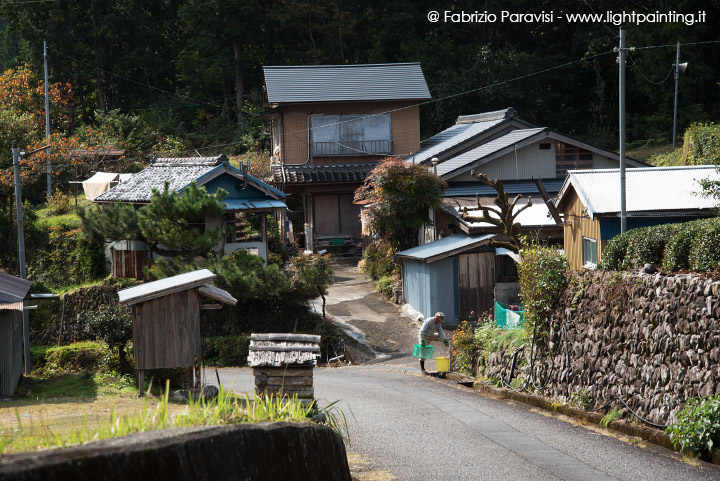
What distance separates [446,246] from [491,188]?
522cm

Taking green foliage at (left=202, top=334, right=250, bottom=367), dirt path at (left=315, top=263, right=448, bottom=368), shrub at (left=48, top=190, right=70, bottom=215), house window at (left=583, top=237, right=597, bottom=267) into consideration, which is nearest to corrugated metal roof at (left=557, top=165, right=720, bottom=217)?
house window at (left=583, top=237, right=597, bottom=267)

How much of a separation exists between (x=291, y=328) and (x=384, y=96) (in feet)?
54.2

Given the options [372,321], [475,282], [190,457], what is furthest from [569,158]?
[190,457]

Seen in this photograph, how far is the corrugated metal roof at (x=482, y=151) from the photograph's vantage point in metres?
28.4

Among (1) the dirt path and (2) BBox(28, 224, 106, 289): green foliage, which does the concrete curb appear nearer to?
(1) the dirt path

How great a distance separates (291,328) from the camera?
23.5m

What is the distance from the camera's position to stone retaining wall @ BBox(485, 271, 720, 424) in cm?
934

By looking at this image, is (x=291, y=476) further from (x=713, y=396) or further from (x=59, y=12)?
(x=59, y=12)

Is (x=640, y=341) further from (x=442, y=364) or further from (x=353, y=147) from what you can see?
(x=353, y=147)

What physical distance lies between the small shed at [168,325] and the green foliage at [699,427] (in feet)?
24.7

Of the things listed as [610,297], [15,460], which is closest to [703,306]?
[610,297]

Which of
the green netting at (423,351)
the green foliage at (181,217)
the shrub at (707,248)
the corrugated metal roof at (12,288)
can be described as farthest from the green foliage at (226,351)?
the shrub at (707,248)

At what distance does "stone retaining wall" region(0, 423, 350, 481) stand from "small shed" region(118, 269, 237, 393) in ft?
25.5

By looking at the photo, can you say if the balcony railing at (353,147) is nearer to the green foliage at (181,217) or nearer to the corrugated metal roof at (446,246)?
the corrugated metal roof at (446,246)
